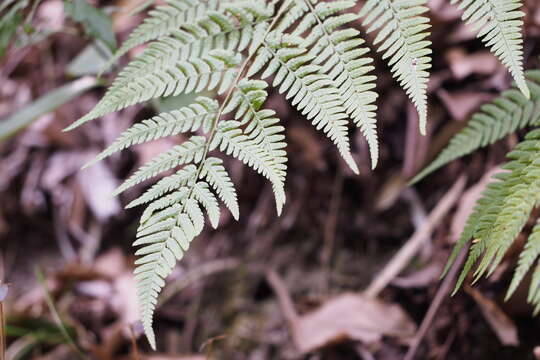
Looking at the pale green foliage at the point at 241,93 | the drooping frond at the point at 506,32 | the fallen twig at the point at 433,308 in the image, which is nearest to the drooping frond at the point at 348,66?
the pale green foliage at the point at 241,93

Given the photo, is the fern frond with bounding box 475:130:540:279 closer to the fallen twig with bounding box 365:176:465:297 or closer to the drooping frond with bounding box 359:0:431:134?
the drooping frond with bounding box 359:0:431:134

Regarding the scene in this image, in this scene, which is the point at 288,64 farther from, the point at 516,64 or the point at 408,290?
the point at 408,290

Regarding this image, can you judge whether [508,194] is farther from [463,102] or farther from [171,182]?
[463,102]

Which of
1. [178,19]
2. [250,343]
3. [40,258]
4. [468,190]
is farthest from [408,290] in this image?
[40,258]

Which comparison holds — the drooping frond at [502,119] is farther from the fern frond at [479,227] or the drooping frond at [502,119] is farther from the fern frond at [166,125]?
the fern frond at [166,125]

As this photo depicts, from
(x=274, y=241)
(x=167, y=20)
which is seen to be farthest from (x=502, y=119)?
(x=274, y=241)

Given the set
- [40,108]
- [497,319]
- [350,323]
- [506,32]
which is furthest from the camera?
[40,108]
